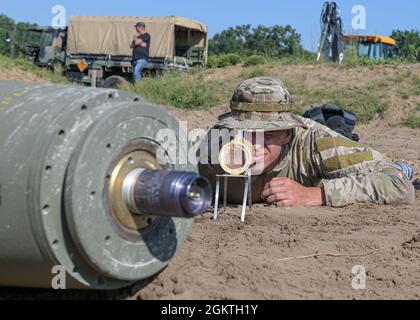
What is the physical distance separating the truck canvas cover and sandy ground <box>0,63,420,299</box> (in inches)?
726

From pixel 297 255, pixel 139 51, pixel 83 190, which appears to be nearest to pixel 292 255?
pixel 297 255

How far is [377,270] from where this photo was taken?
106 inches

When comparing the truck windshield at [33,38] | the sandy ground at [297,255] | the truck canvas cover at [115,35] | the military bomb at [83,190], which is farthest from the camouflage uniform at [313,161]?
the truck windshield at [33,38]

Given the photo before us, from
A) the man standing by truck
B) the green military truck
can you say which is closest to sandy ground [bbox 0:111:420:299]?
the man standing by truck

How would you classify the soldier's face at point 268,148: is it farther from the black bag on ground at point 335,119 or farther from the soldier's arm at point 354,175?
the black bag on ground at point 335,119

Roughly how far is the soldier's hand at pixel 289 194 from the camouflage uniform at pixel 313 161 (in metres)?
0.07

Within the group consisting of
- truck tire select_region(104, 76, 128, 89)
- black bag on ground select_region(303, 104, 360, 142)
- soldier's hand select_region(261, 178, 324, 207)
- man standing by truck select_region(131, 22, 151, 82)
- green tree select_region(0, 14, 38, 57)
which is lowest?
soldier's hand select_region(261, 178, 324, 207)

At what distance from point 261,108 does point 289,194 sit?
22.5 inches

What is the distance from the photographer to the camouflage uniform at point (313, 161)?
12.4ft

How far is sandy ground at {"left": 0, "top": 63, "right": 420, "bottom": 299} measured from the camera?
2.36 metres

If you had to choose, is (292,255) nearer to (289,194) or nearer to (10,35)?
(289,194)

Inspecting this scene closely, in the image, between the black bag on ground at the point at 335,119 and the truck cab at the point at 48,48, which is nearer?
the black bag on ground at the point at 335,119

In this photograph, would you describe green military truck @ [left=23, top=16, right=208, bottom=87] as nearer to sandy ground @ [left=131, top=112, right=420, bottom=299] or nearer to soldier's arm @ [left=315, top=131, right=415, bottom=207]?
soldier's arm @ [left=315, top=131, right=415, bottom=207]

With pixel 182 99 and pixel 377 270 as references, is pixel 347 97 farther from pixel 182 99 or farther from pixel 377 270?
pixel 377 270
